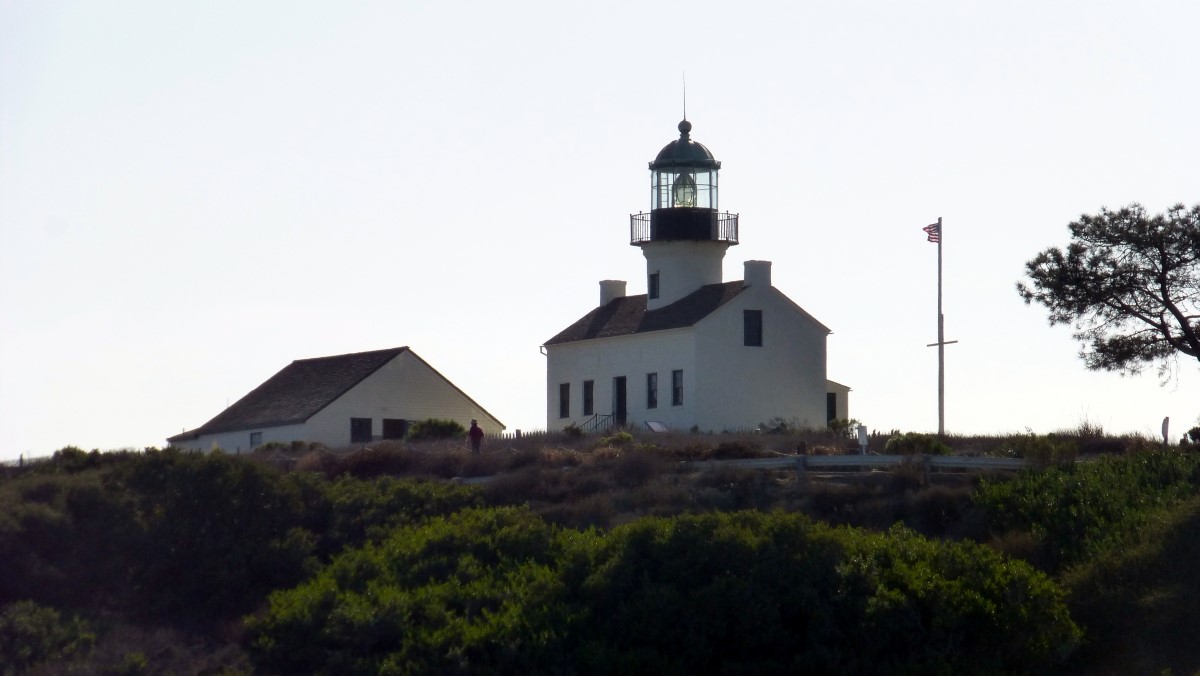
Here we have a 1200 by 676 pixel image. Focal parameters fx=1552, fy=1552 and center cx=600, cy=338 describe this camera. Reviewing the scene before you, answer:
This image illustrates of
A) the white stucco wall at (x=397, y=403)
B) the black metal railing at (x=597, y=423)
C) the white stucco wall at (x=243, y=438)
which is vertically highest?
the white stucco wall at (x=397, y=403)

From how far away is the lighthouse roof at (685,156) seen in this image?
4338cm

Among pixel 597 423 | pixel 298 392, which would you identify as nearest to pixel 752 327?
pixel 597 423

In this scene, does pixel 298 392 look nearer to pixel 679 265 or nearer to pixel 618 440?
pixel 679 265

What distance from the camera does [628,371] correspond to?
141 feet

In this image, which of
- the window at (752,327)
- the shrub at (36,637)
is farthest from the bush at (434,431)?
the shrub at (36,637)

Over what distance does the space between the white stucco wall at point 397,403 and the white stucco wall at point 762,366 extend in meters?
9.49

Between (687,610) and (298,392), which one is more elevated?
(298,392)

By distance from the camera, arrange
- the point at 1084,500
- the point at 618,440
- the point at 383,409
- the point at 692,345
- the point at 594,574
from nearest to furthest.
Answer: the point at 594,574
the point at 1084,500
the point at 618,440
the point at 692,345
the point at 383,409

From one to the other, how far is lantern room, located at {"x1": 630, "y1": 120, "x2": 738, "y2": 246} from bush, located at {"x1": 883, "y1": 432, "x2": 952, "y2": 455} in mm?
13059

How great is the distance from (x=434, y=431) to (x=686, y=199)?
9560mm

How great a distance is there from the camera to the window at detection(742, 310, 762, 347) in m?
41.5

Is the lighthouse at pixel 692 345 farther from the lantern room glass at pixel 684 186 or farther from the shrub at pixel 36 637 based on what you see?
the shrub at pixel 36 637

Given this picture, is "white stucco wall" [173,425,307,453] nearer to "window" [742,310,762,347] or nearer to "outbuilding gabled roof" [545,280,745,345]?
"outbuilding gabled roof" [545,280,745,345]

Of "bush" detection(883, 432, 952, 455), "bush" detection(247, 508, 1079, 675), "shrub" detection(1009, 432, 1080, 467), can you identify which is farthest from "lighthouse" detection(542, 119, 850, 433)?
"bush" detection(247, 508, 1079, 675)
